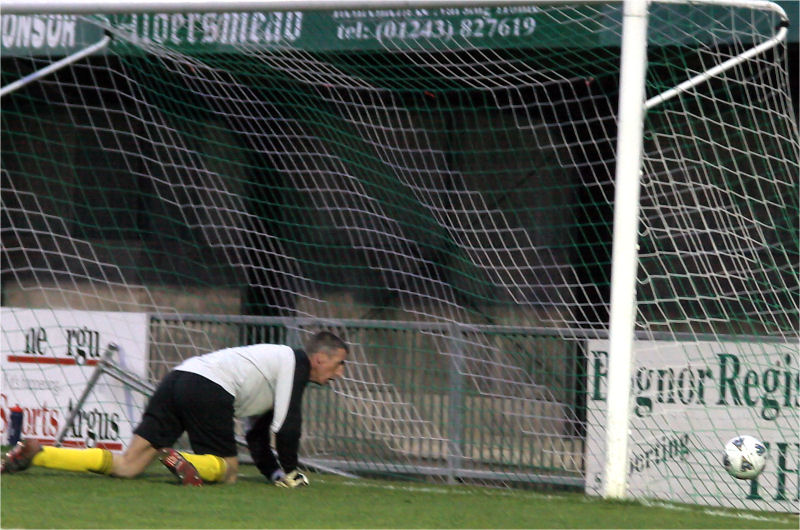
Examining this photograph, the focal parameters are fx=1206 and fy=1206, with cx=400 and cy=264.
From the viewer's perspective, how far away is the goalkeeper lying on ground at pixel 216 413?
6.59 m

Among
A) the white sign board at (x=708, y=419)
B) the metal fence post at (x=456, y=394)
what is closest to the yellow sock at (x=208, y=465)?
the metal fence post at (x=456, y=394)

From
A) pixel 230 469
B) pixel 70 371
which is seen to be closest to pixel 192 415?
pixel 230 469

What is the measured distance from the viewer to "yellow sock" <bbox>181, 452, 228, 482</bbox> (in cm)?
663

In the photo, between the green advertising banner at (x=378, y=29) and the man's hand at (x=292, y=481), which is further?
the green advertising banner at (x=378, y=29)

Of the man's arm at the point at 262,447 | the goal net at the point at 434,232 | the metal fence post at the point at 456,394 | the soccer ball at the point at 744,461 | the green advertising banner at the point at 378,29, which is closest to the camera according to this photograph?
the soccer ball at the point at 744,461

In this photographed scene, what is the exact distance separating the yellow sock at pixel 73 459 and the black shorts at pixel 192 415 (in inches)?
10.2

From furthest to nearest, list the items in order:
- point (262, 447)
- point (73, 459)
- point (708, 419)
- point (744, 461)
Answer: point (708, 419) < point (262, 447) < point (73, 459) < point (744, 461)

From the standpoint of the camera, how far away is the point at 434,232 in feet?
29.8

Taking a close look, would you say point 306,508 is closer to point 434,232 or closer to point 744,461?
point 744,461

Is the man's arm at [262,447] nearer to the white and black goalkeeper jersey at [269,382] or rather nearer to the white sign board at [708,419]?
the white and black goalkeeper jersey at [269,382]

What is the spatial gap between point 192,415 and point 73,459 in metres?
0.69

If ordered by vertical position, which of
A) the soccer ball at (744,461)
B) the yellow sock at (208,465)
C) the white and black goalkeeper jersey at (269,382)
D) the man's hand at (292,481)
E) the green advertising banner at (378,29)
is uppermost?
the green advertising banner at (378,29)

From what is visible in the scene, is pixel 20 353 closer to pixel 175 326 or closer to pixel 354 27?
pixel 175 326

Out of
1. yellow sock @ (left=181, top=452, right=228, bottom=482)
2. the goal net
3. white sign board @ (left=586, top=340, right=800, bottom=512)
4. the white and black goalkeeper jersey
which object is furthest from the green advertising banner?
yellow sock @ (left=181, top=452, right=228, bottom=482)
